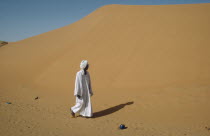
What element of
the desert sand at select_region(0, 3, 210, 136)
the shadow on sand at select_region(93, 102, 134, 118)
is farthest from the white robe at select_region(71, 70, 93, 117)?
the shadow on sand at select_region(93, 102, 134, 118)

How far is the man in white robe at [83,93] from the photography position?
5191 millimetres

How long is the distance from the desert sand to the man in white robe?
0.83ft

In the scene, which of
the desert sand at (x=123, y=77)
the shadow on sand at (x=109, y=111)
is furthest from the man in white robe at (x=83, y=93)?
the shadow on sand at (x=109, y=111)

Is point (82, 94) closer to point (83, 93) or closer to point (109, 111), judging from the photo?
point (83, 93)

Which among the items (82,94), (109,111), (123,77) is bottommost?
(109,111)

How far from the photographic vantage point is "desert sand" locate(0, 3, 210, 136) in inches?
186

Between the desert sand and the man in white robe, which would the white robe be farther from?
the desert sand

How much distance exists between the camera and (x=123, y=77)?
9.39 metres

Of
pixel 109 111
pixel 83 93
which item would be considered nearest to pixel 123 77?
pixel 109 111

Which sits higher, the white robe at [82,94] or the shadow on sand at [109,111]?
the white robe at [82,94]

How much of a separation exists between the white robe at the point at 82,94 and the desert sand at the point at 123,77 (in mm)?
256

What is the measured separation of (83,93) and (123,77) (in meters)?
4.32

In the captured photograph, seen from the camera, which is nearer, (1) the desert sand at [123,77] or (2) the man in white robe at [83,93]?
(1) the desert sand at [123,77]

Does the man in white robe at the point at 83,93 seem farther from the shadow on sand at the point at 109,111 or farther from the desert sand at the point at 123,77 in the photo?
the shadow on sand at the point at 109,111
